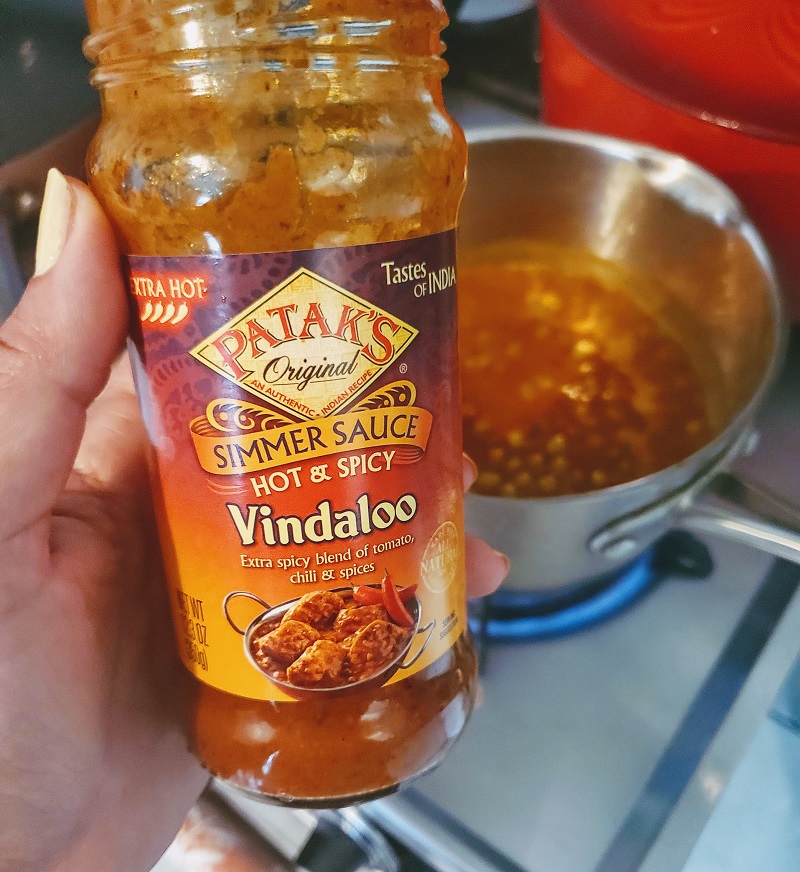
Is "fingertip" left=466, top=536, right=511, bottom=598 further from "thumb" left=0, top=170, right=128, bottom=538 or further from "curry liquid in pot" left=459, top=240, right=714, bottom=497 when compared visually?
"thumb" left=0, top=170, right=128, bottom=538

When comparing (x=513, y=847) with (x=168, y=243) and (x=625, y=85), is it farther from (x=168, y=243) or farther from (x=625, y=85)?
(x=625, y=85)

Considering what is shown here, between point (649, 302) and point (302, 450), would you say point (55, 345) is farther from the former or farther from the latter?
point (649, 302)

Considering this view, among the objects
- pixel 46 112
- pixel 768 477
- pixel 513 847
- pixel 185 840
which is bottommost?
pixel 185 840

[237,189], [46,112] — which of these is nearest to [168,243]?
[237,189]

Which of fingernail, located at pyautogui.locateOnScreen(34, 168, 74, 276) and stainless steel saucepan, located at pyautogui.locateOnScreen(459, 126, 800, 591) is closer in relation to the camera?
fingernail, located at pyautogui.locateOnScreen(34, 168, 74, 276)

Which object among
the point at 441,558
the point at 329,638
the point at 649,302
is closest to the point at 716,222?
the point at 649,302

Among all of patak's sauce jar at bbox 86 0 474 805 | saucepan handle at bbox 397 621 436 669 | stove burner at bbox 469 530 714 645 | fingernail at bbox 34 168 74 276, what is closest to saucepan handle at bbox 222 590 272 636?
patak's sauce jar at bbox 86 0 474 805

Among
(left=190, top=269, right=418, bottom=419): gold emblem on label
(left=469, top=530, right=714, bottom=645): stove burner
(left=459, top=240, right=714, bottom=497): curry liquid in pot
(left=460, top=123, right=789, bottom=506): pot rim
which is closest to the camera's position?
(left=190, top=269, right=418, bottom=419): gold emblem on label
